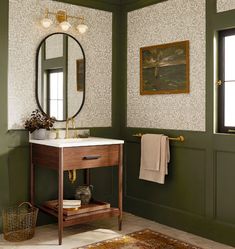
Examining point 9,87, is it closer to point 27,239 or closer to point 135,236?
point 27,239

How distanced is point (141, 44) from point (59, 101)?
1.07 metres

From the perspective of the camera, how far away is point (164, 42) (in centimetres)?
382

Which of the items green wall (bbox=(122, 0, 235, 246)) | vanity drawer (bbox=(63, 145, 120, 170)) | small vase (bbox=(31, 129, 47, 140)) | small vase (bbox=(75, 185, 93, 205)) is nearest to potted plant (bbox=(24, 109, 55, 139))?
small vase (bbox=(31, 129, 47, 140))

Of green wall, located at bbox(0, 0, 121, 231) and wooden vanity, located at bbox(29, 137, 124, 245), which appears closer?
wooden vanity, located at bbox(29, 137, 124, 245)

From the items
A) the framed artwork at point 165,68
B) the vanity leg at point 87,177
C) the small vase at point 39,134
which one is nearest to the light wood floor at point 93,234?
the vanity leg at point 87,177

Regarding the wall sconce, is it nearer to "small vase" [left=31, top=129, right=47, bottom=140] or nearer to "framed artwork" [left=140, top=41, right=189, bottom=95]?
"framed artwork" [left=140, top=41, right=189, bottom=95]

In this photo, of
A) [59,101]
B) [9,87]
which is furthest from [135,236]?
[9,87]

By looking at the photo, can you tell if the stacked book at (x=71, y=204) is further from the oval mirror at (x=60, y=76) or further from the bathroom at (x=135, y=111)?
the oval mirror at (x=60, y=76)

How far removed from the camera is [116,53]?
4.29 m

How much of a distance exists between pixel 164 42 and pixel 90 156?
137 cm

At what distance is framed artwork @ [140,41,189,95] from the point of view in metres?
3.64

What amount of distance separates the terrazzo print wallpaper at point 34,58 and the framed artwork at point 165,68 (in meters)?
0.43

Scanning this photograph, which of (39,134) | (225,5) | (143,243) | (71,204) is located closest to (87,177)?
(71,204)

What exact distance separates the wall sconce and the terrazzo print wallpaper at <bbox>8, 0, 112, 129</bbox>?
0.05m
